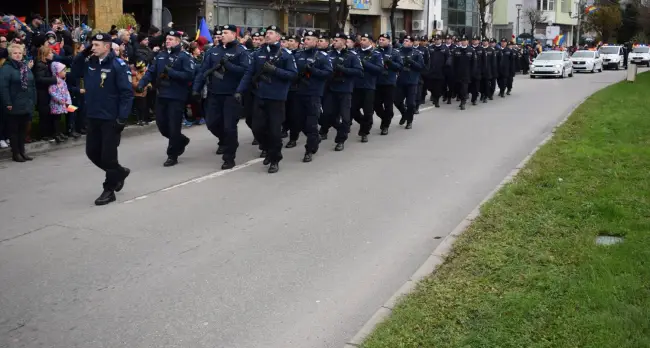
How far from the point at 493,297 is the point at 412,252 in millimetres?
1611

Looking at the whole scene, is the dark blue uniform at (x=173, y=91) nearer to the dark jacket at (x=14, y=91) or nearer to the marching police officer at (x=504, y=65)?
the dark jacket at (x=14, y=91)

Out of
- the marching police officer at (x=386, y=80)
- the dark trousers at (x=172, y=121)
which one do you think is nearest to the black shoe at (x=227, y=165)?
the dark trousers at (x=172, y=121)

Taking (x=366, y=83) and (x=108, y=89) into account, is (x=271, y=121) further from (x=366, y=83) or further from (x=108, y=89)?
(x=366, y=83)

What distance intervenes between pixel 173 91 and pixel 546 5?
76347mm

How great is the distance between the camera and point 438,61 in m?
20.7

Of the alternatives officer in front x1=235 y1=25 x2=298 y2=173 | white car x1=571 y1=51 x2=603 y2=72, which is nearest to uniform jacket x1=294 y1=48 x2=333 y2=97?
officer in front x1=235 y1=25 x2=298 y2=173

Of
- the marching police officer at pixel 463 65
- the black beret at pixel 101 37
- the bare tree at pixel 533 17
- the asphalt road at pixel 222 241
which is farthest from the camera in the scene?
the bare tree at pixel 533 17

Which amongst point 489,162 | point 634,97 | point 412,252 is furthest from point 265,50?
point 634,97

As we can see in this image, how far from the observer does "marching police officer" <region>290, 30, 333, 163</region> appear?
11594mm

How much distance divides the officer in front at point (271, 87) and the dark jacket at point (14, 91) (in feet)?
11.5

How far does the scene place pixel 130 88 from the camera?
873cm

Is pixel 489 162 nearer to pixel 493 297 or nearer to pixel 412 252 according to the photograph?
pixel 412 252

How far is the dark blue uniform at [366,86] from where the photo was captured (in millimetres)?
13641

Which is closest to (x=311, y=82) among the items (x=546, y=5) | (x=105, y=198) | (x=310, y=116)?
(x=310, y=116)
